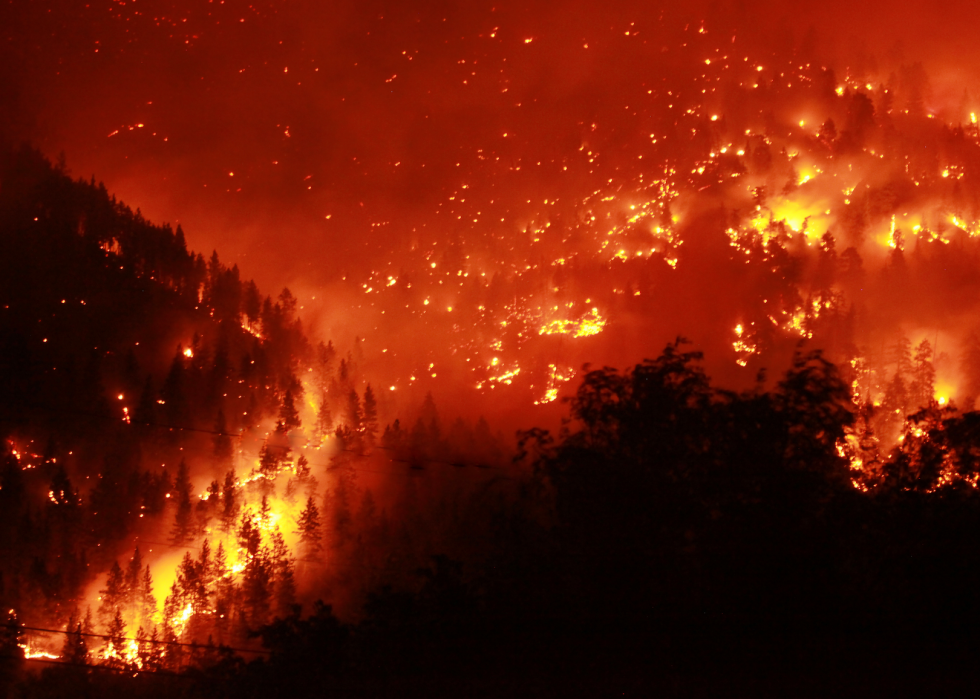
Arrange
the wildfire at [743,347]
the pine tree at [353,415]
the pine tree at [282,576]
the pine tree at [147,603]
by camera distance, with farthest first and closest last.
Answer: the pine tree at [353,415] < the wildfire at [743,347] < the pine tree at [147,603] < the pine tree at [282,576]

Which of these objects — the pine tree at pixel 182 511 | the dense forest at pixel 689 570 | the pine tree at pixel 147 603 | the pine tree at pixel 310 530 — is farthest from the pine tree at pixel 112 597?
the dense forest at pixel 689 570

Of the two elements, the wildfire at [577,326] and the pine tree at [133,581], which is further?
the wildfire at [577,326]

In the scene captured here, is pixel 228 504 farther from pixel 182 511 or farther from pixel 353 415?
pixel 353 415

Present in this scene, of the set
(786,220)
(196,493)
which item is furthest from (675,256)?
(196,493)

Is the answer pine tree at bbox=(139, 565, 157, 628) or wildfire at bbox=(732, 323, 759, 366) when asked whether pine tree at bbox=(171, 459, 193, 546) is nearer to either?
pine tree at bbox=(139, 565, 157, 628)

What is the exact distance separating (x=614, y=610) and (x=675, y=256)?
71381mm

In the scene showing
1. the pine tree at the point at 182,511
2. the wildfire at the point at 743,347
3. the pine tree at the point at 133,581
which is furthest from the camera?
the wildfire at the point at 743,347

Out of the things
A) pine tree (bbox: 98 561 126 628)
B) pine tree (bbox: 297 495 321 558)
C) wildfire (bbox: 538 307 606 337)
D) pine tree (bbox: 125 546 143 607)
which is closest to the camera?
Result: pine tree (bbox: 98 561 126 628)

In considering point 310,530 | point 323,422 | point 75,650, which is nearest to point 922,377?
point 310,530

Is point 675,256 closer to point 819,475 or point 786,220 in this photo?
point 786,220

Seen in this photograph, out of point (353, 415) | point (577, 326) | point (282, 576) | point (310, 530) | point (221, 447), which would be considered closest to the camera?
point (282, 576)

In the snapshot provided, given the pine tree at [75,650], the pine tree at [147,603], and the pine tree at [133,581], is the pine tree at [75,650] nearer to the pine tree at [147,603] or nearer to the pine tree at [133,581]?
the pine tree at [133,581]

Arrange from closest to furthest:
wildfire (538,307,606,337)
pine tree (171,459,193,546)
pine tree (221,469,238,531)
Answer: pine tree (221,469,238,531)
pine tree (171,459,193,546)
wildfire (538,307,606,337)

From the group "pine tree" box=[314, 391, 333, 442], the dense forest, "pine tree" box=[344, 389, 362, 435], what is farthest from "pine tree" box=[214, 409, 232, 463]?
the dense forest
